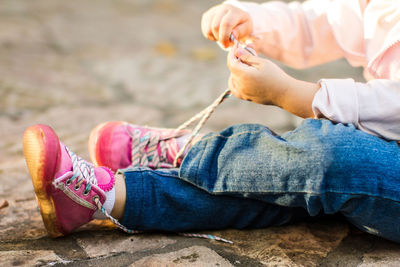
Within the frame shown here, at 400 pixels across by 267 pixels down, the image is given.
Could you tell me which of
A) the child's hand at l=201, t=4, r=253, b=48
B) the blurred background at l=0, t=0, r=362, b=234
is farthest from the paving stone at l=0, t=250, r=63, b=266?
the child's hand at l=201, t=4, r=253, b=48

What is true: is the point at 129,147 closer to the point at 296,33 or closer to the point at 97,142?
the point at 97,142

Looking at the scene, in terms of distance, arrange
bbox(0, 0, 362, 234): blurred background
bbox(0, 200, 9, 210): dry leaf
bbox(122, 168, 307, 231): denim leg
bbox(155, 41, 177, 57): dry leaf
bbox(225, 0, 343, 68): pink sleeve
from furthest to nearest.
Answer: bbox(155, 41, 177, 57): dry leaf < bbox(0, 0, 362, 234): blurred background < bbox(225, 0, 343, 68): pink sleeve < bbox(0, 200, 9, 210): dry leaf < bbox(122, 168, 307, 231): denim leg

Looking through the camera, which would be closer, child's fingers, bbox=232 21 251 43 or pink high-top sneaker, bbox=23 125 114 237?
pink high-top sneaker, bbox=23 125 114 237

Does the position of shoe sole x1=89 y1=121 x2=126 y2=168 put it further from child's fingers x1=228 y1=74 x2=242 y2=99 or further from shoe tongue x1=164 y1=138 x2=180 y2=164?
child's fingers x1=228 y1=74 x2=242 y2=99

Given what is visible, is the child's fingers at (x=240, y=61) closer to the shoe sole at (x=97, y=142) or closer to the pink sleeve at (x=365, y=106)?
the pink sleeve at (x=365, y=106)

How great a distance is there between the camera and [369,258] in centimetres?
80

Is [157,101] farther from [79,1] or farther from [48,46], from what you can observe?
[79,1]

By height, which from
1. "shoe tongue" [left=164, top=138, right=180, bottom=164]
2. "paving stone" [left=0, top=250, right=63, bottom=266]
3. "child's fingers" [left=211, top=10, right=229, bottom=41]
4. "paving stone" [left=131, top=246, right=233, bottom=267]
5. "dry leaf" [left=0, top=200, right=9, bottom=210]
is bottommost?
"paving stone" [left=131, top=246, right=233, bottom=267]

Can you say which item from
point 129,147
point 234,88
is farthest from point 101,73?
point 234,88

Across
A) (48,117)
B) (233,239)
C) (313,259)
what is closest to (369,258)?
(313,259)

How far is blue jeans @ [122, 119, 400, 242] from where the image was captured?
76 cm

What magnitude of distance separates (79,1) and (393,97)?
270 cm

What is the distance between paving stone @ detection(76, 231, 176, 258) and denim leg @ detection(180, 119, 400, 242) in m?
0.13

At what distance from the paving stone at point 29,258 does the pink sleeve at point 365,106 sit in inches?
21.3
